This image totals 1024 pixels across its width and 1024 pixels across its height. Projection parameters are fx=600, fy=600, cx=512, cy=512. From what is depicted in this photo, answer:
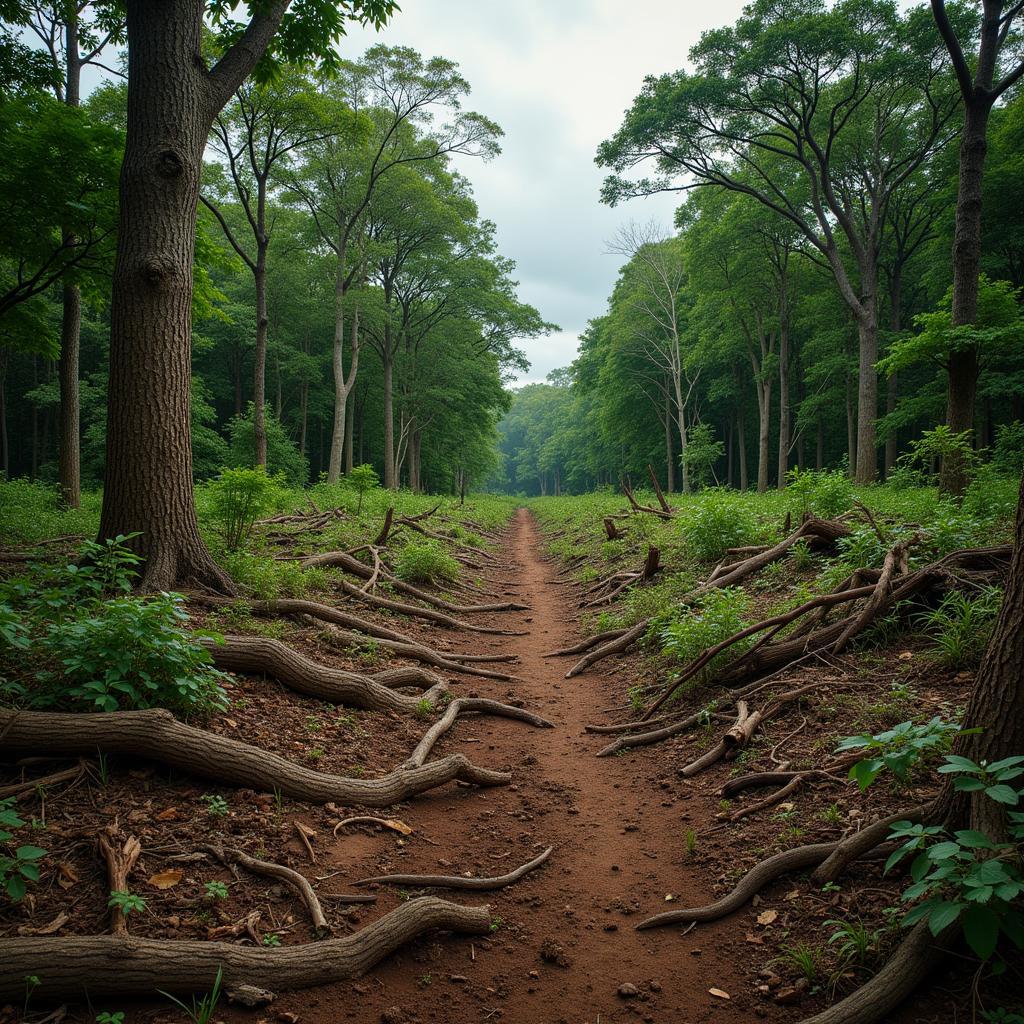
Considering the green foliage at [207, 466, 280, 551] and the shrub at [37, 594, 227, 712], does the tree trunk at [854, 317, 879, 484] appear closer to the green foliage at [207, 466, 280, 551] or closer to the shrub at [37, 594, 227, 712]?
the green foliage at [207, 466, 280, 551]

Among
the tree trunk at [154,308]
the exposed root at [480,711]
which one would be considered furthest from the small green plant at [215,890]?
the tree trunk at [154,308]

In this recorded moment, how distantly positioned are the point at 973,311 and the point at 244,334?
110ft

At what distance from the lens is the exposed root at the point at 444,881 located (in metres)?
3.37

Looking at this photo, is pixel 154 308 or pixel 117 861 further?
pixel 154 308

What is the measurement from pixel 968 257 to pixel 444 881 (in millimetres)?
12031

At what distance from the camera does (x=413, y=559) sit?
10461 millimetres

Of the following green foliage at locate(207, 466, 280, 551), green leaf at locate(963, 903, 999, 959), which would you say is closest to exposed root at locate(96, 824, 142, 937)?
green leaf at locate(963, 903, 999, 959)

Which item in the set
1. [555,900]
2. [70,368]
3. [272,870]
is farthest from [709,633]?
[70,368]

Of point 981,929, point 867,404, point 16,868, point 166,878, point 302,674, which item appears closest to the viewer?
point 981,929

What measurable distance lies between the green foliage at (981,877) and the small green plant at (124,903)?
123 inches

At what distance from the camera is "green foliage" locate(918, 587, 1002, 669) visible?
4.44m

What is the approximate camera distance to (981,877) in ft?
6.75

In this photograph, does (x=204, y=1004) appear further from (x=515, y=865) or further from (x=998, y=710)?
(x=998, y=710)

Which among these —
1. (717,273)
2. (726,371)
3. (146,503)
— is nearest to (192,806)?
(146,503)
